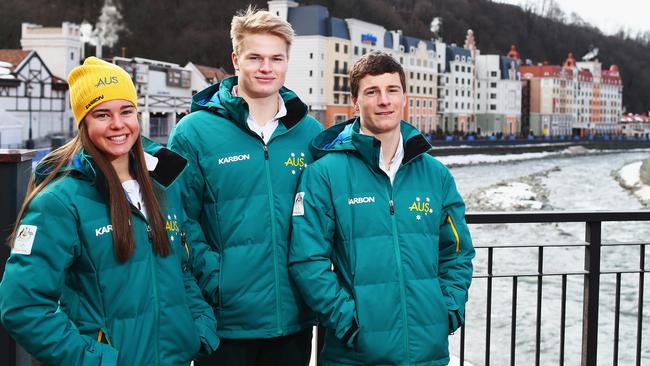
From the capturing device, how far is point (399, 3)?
84.1m

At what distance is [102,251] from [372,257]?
71 centimetres

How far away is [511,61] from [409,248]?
6217cm

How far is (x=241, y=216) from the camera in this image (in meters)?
1.97

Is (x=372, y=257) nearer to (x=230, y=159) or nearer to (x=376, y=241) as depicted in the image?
(x=376, y=241)

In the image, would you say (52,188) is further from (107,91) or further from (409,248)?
(409,248)

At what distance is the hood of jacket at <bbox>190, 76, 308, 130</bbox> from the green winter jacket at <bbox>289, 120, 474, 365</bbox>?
0.11m

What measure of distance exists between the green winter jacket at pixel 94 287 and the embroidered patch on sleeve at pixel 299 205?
31 cm

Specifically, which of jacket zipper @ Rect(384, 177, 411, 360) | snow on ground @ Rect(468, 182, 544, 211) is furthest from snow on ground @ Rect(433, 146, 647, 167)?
jacket zipper @ Rect(384, 177, 411, 360)

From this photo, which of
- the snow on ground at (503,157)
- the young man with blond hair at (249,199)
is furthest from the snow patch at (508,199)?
the young man with blond hair at (249,199)

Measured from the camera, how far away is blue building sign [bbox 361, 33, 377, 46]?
142 ft

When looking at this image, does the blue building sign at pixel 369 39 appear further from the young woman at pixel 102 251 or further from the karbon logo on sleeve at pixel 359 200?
the young woman at pixel 102 251

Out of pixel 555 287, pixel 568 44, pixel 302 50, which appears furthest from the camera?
pixel 568 44

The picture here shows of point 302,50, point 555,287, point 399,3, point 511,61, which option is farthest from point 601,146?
point 555,287

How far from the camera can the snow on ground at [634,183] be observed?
2741cm
